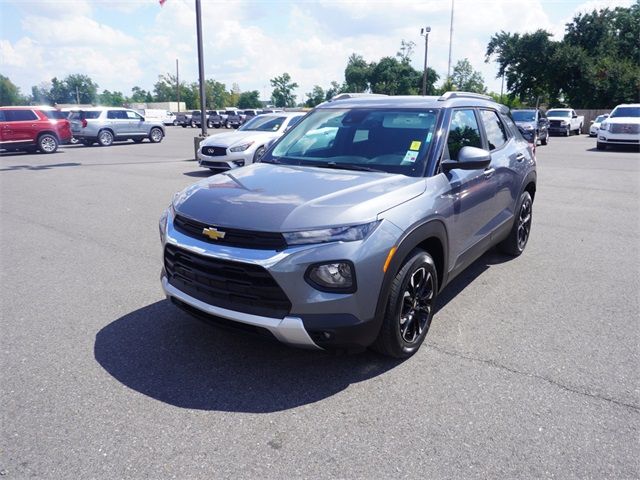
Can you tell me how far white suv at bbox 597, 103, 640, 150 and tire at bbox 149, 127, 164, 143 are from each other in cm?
2093

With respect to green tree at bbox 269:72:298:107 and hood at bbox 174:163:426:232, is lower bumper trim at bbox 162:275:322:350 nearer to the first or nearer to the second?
hood at bbox 174:163:426:232

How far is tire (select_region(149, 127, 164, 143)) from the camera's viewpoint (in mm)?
25641

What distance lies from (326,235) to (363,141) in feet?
5.09

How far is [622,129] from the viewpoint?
65.8 ft

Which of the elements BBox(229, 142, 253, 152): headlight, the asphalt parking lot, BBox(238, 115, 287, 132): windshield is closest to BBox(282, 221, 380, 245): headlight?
the asphalt parking lot

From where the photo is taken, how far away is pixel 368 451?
2594mm

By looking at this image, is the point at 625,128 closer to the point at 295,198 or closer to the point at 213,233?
the point at 295,198

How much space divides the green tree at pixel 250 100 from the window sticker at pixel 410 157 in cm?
12310

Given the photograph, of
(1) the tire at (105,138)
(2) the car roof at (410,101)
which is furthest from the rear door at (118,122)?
(2) the car roof at (410,101)

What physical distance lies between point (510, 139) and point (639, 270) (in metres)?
2.02

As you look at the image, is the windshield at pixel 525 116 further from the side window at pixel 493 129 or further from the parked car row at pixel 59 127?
the side window at pixel 493 129

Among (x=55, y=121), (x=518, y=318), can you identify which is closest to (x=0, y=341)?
(x=518, y=318)

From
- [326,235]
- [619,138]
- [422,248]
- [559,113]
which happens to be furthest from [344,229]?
[559,113]

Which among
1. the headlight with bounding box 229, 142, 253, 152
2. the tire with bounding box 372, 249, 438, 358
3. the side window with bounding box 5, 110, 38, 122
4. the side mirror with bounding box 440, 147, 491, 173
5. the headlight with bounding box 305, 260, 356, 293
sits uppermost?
the side window with bounding box 5, 110, 38, 122
